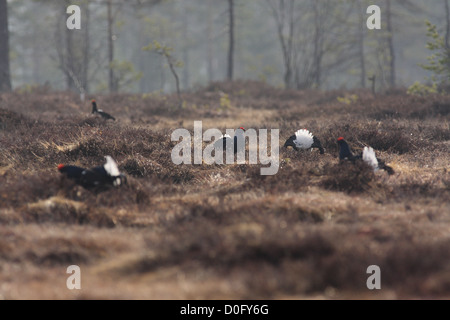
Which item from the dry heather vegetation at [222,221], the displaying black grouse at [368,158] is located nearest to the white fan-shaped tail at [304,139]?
the dry heather vegetation at [222,221]

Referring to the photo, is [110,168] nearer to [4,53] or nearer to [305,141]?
[305,141]

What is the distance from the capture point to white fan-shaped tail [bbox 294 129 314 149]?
31.4ft

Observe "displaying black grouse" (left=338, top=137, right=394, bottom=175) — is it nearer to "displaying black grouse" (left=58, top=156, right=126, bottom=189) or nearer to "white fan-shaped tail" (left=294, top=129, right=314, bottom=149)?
"white fan-shaped tail" (left=294, top=129, right=314, bottom=149)

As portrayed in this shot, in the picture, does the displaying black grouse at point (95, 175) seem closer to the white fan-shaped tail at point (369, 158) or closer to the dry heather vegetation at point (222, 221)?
the dry heather vegetation at point (222, 221)

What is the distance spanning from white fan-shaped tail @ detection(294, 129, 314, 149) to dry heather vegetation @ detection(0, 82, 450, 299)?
320 mm

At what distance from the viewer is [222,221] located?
541 centimetres

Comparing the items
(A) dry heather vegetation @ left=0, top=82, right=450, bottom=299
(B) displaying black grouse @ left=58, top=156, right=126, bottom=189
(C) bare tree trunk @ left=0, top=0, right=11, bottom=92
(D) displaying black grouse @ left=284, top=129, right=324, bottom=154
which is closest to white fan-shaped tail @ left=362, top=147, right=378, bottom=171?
(A) dry heather vegetation @ left=0, top=82, right=450, bottom=299

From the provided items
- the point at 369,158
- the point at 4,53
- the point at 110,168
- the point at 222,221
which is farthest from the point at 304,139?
the point at 4,53

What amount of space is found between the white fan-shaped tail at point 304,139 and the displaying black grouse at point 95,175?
419 cm

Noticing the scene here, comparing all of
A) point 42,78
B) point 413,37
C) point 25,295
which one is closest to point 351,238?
point 25,295

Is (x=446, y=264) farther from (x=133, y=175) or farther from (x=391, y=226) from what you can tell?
(x=133, y=175)

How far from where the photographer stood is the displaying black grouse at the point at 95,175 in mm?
6711

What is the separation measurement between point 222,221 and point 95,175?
2.38 meters

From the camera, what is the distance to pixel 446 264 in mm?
4176
